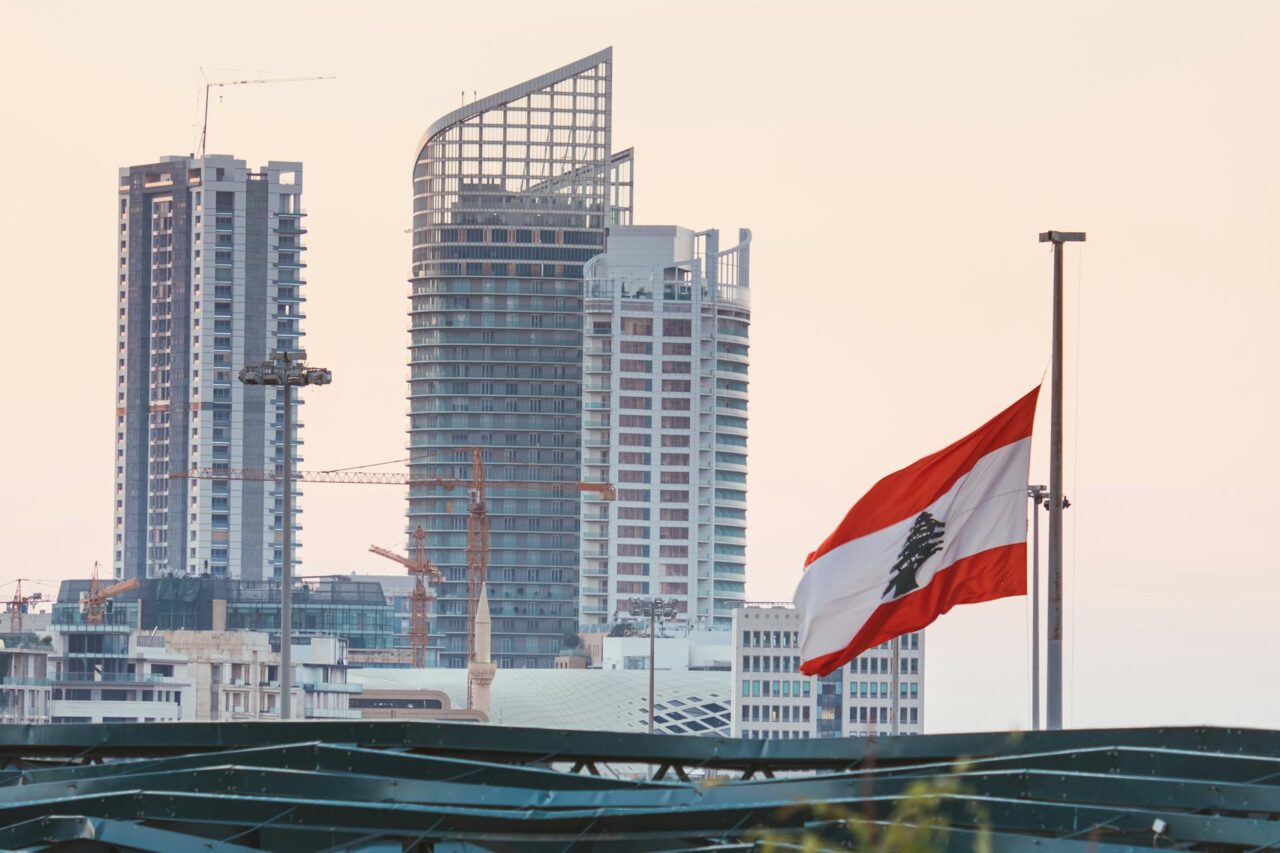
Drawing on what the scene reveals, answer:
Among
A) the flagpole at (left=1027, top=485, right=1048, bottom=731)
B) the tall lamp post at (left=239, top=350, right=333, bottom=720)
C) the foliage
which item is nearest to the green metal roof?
A: the foliage

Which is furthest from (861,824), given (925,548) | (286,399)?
(286,399)

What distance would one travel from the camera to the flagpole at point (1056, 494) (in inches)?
1202

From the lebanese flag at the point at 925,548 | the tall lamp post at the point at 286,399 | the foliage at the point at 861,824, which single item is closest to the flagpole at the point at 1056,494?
the lebanese flag at the point at 925,548

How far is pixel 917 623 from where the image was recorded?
2858 centimetres

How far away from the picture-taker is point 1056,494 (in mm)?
30531

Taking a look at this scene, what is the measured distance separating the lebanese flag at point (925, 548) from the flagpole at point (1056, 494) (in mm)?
1018

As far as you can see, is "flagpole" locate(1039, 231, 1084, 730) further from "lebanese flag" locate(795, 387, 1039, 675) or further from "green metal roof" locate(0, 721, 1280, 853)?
"green metal roof" locate(0, 721, 1280, 853)

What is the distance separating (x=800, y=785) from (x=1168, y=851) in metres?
5.50

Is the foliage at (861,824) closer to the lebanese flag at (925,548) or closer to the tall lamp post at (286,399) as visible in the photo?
the lebanese flag at (925,548)

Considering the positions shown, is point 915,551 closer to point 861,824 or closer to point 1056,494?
point 1056,494

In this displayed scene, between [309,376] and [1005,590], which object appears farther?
[309,376]

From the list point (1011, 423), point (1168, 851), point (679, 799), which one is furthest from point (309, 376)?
point (1168, 851)

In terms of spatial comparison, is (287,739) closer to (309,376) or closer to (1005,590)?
(1005,590)

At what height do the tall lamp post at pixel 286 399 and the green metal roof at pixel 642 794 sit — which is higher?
the tall lamp post at pixel 286 399
